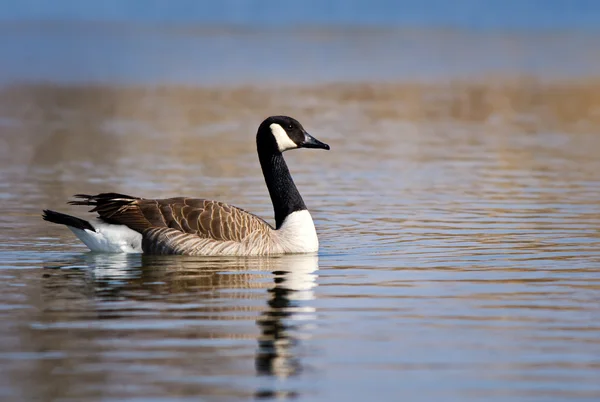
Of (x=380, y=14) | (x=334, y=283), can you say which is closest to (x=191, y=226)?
(x=334, y=283)

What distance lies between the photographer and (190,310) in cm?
1226

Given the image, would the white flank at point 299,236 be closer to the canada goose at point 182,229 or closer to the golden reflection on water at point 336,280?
the canada goose at point 182,229

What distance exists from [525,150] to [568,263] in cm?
1339

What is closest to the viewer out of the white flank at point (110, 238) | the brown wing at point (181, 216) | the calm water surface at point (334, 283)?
the calm water surface at point (334, 283)

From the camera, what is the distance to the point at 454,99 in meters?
42.8

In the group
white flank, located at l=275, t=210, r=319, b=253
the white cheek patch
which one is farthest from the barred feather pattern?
the white cheek patch

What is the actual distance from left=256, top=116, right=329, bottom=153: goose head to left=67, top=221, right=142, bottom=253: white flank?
7.13 feet

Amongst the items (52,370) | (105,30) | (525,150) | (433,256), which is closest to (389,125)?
(525,150)

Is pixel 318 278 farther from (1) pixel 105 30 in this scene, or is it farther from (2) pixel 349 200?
(1) pixel 105 30

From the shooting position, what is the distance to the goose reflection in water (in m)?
10.2

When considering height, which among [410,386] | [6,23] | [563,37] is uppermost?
[6,23]

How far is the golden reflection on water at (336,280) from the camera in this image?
994cm

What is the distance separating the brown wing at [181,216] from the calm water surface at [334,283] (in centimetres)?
36

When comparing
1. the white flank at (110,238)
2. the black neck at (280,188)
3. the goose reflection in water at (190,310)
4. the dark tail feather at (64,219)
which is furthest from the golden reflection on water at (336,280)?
the black neck at (280,188)
